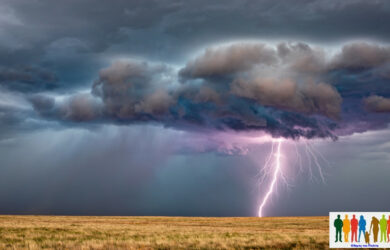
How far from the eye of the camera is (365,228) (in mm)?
19453

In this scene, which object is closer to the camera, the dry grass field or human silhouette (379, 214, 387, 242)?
human silhouette (379, 214, 387, 242)

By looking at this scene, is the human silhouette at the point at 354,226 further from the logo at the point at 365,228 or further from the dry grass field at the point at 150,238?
the dry grass field at the point at 150,238

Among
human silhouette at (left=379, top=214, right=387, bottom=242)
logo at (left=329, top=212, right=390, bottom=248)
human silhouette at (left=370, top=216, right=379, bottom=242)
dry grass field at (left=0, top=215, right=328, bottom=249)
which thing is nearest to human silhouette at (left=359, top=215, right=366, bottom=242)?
logo at (left=329, top=212, right=390, bottom=248)

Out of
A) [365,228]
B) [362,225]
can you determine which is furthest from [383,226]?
[362,225]

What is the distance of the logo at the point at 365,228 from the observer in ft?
63.6

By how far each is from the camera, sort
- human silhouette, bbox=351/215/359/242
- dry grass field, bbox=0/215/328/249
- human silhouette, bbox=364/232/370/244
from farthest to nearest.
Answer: dry grass field, bbox=0/215/328/249
human silhouette, bbox=351/215/359/242
human silhouette, bbox=364/232/370/244

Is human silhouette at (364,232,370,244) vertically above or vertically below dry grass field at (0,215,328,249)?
above

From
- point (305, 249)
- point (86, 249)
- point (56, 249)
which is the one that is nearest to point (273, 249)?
point (305, 249)

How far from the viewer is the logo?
19.4 metres

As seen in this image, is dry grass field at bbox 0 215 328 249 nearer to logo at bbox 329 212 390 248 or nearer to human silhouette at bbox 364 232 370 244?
logo at bbox 329 212 390 248

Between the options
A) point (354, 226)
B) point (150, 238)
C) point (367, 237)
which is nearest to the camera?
point (367, 237)

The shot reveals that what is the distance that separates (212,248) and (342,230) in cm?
714

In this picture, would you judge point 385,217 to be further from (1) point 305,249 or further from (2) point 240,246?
(2) point 240,246

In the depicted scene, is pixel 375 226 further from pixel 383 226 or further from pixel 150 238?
pixel 150 238
